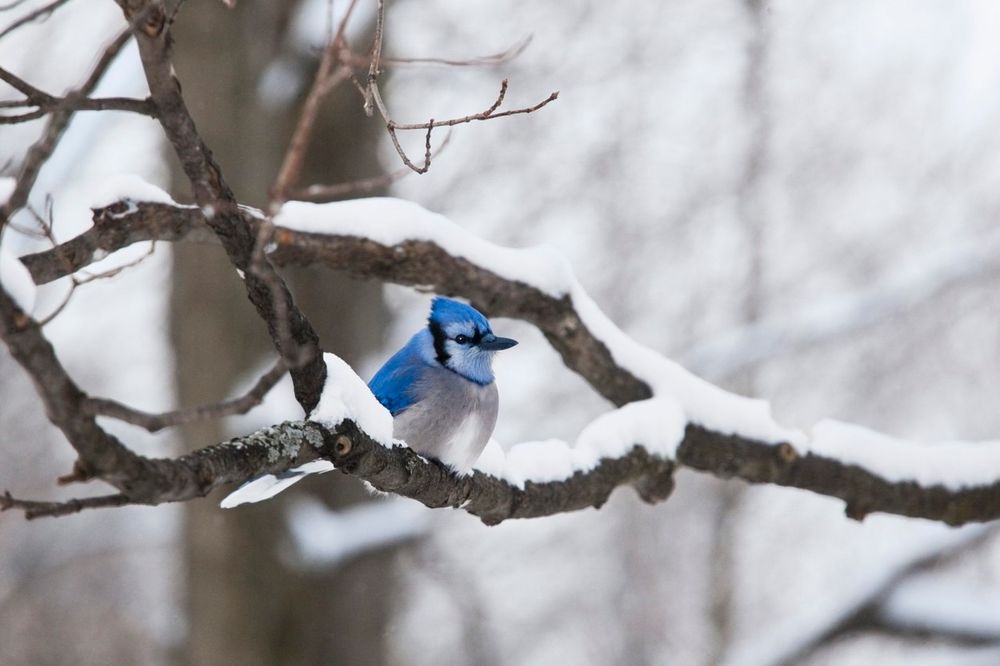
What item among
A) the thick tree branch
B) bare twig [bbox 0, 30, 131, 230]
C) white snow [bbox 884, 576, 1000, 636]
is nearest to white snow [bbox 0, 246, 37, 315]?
bare twig [bbox 0, 30, 131, 230]

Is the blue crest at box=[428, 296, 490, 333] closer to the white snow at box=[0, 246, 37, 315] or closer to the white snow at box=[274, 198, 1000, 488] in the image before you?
the white snow at box=[274, 198, 1000, 488]

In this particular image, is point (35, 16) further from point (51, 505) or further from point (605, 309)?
point (605, 309)

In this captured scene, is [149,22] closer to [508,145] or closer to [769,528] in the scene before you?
[508,145]

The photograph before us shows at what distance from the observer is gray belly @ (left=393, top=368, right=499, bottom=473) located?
114 inches

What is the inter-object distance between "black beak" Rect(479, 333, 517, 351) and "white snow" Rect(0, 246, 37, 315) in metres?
2.11

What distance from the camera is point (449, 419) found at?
9.95ft

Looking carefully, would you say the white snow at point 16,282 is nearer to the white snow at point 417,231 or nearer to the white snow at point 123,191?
the white snow at point 123,191

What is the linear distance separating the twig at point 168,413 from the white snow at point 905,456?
8.52 feet

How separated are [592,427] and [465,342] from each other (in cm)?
56

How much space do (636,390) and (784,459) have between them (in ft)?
1.83

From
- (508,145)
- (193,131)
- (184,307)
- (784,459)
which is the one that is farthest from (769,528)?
(193,131)

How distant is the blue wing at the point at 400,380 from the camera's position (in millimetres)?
3182

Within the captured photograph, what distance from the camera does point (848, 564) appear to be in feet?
35.3

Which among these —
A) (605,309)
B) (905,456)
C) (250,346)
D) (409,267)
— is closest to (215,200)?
(409,267)
